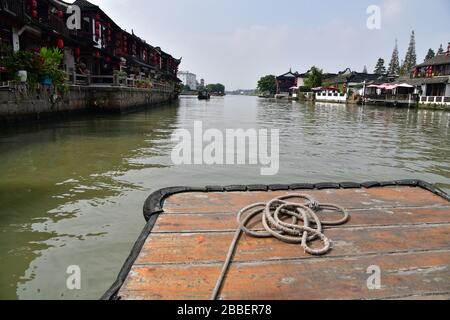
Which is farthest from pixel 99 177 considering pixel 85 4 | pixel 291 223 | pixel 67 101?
pixel 85 4

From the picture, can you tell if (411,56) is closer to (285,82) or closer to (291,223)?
(285,82)

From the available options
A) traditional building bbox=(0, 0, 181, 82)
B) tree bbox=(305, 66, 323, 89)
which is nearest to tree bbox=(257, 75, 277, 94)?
tree bbox=(305, 66, 323, 89)

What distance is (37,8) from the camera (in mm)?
17938

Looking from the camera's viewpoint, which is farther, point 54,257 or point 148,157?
point 148,157

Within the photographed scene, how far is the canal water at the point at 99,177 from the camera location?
3.72 m

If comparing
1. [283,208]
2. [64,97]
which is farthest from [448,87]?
[283,208]

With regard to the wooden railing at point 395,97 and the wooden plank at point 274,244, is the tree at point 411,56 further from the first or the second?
the wooden plank at point 274,244

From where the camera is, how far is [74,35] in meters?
20.6

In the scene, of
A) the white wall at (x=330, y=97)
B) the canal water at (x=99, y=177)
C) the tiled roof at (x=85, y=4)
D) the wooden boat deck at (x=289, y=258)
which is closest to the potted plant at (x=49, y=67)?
the canal water at (x=99, y=177)

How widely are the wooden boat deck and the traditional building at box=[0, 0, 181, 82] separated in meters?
13.9

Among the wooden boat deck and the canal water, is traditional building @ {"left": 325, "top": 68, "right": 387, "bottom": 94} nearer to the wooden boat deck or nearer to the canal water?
the canal water
